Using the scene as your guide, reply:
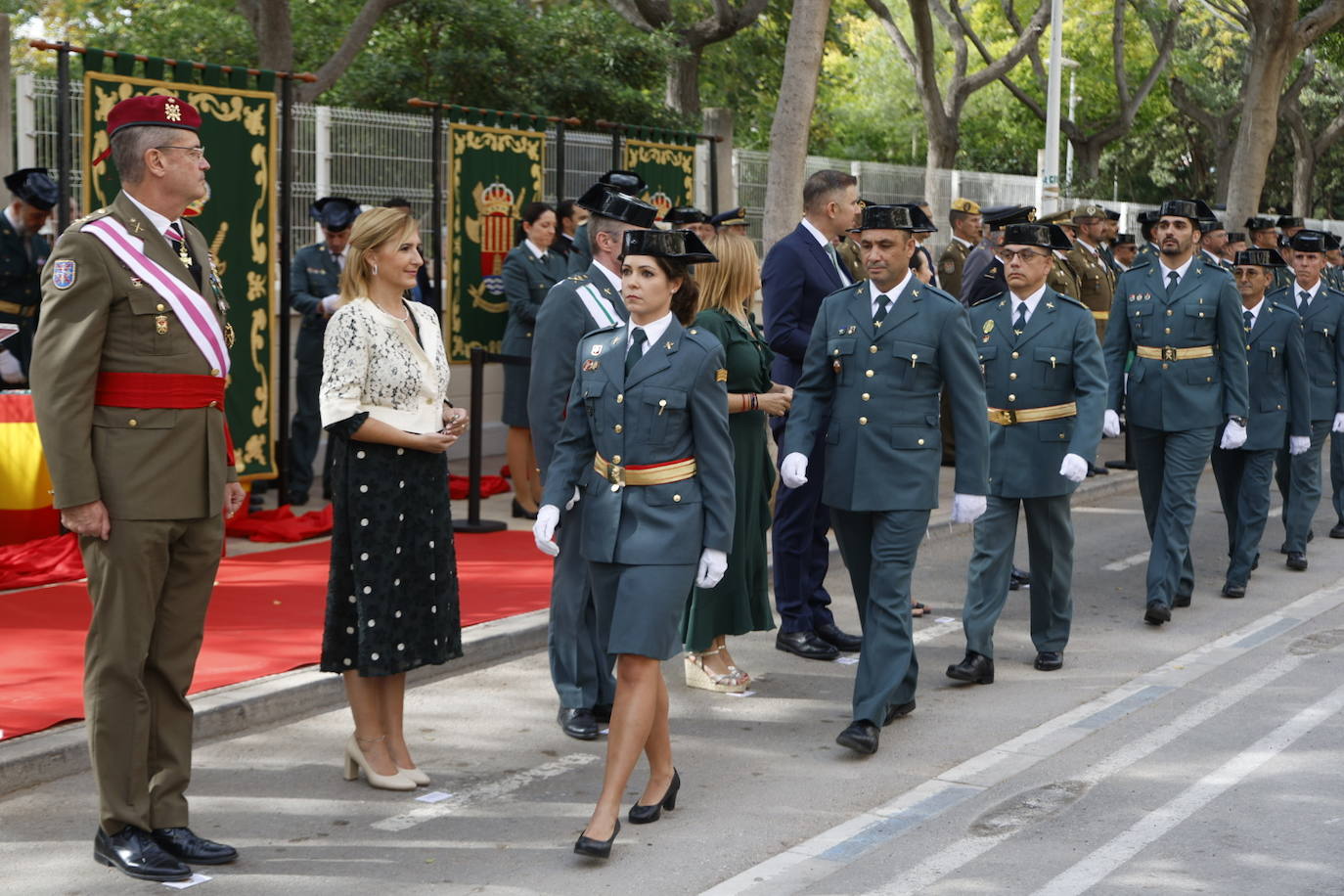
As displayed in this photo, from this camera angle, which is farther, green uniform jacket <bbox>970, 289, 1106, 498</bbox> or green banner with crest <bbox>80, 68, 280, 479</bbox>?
green banner with crest <bbox>80, 68, 280, 479</bbox>

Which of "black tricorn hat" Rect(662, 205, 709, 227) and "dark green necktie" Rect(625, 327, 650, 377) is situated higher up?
"black tricorn hat" Rect(662, 205, 709, 227)

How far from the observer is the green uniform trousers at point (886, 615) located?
254 inches

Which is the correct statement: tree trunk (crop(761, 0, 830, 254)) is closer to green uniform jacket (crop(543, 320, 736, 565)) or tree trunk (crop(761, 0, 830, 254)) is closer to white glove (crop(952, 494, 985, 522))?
white glove (crop(952, 494, 985, 522))

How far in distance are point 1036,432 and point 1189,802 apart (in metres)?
2.40

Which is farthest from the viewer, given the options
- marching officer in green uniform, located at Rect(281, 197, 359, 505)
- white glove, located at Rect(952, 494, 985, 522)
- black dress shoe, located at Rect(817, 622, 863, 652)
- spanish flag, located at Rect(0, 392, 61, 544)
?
marching officer in green uniform, located at Rect(281, 197, 359, 505)

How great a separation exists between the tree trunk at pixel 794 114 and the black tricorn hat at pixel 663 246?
8.64 m

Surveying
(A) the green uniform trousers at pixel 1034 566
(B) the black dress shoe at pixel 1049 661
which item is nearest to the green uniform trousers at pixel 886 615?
(A) the green uniform trousers at pixel 1034 566

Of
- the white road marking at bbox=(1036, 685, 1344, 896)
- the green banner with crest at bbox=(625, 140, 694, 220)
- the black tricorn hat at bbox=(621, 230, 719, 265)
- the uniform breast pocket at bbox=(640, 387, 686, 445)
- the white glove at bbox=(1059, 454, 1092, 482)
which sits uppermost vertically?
the green banner with crest at bbox=(625, 140, 694, 220)

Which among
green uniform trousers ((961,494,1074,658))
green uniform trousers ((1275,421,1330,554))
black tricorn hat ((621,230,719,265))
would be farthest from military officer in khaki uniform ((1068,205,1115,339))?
black tricorn hat ((621,230,719,265))

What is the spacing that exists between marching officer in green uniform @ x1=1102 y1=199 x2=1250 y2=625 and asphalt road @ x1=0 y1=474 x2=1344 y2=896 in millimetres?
1029

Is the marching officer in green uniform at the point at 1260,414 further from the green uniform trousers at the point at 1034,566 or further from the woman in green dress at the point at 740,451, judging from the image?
the woman in green dress at the point at 740,451

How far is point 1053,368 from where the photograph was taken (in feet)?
25.7

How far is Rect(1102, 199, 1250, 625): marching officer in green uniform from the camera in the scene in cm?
910

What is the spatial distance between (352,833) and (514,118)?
8.11 metres
